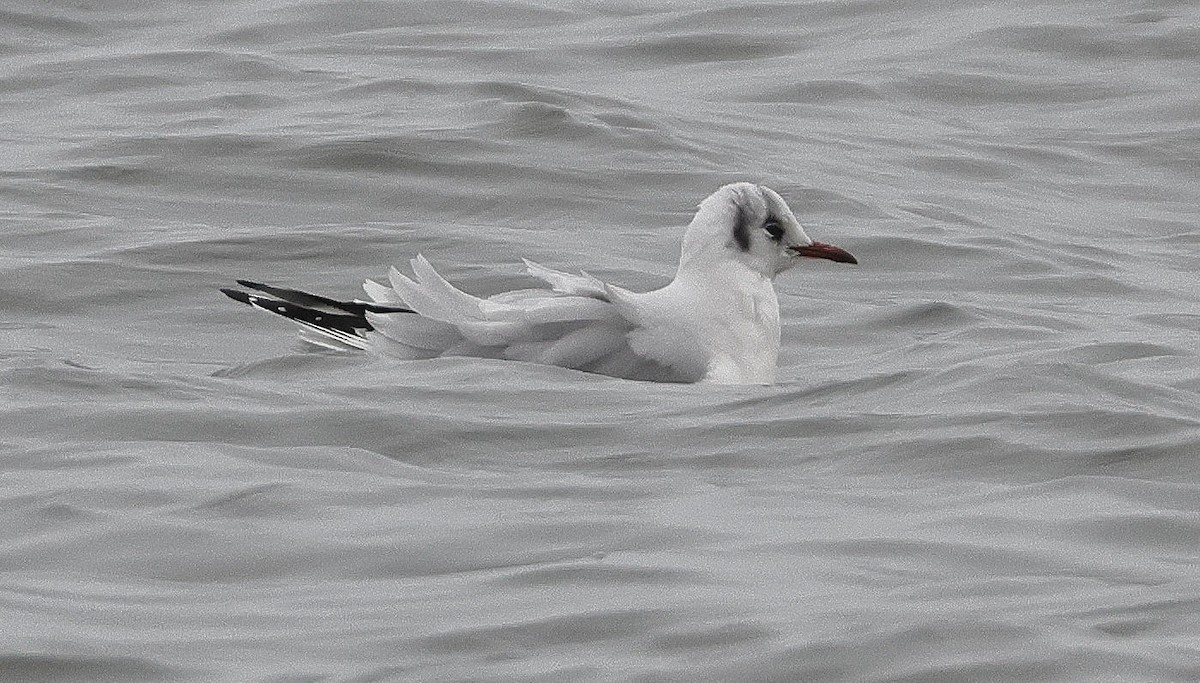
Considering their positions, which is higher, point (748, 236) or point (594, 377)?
point (748, 236)

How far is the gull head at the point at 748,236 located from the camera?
359 inches

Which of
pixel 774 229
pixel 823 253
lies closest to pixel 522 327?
pixel 774 229

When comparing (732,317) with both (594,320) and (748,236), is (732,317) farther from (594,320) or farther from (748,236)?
(594,320)

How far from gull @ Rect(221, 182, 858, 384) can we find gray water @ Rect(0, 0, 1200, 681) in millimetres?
123

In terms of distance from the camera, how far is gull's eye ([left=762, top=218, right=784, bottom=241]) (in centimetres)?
931

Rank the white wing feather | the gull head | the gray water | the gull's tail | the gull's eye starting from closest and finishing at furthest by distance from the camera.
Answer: the gray water
the white wing feather
the gull's tail
the gull head
the gull's eye

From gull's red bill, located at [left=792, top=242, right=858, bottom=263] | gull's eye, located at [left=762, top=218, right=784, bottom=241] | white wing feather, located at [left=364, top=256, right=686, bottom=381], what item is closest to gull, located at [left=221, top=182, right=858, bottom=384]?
white wing feather, located at [left=364, top=256, right=686, bottom=381]

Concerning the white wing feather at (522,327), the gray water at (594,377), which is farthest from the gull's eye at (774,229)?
the white wing feather at (522,327)

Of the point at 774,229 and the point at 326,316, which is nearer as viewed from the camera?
the point at 326,316

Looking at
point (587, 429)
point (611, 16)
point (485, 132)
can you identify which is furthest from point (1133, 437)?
point (611, 16)

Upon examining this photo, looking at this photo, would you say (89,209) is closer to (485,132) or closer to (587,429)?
(485,132)

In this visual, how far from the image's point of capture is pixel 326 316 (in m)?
8.76

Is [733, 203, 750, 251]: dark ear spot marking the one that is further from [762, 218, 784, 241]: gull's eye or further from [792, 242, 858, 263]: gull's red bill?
[792, 242, 858, 263]: gull's red bill

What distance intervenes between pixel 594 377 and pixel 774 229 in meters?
1.27
